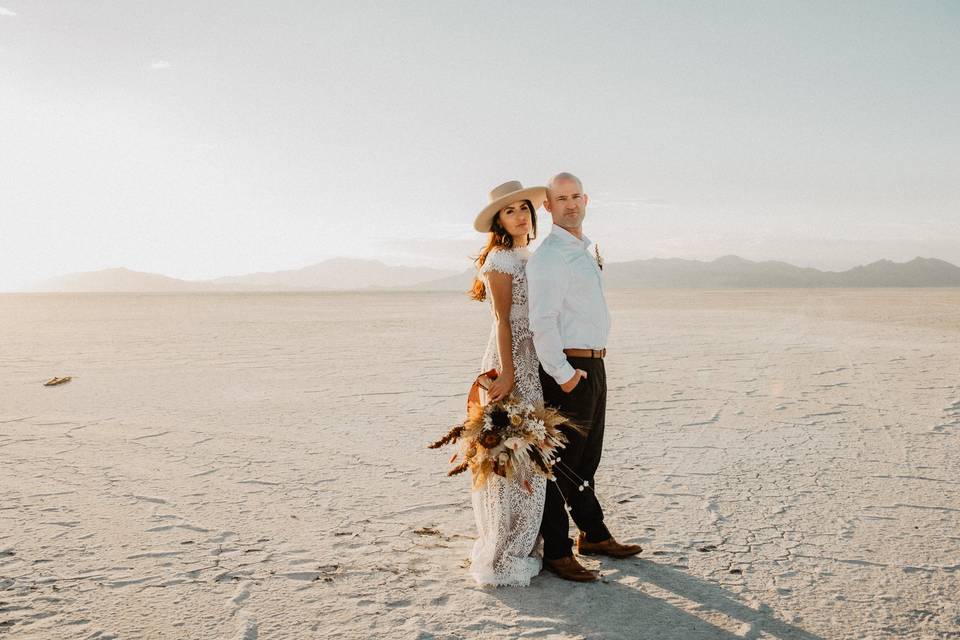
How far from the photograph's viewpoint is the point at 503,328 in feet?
10.6

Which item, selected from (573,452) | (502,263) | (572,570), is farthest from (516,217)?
(572,570)

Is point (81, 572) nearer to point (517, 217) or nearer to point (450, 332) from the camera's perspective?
point (517, 217)

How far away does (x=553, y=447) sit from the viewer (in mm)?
3172

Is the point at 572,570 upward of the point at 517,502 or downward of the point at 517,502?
downward

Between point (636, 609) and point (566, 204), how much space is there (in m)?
1.83

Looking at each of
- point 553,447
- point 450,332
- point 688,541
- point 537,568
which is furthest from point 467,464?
point 450,332

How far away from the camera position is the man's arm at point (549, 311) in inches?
122

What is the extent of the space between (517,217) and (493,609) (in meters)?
1.76

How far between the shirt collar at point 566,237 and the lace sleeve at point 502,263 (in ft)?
0.75

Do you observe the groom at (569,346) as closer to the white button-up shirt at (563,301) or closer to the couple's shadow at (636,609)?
the white button-up shirt at (563,301)

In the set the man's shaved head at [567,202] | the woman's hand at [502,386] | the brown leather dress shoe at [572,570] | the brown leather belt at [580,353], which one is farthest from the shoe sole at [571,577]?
the man's shaved head at [567,202]

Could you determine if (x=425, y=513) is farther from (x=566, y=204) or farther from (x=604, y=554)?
Result: (x=566, y=204)

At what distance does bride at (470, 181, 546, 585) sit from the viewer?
325 centimetres

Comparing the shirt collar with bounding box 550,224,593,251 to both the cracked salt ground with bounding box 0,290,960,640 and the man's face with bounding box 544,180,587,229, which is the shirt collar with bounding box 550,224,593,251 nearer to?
the man's face with bounding box 544,180,587,229
